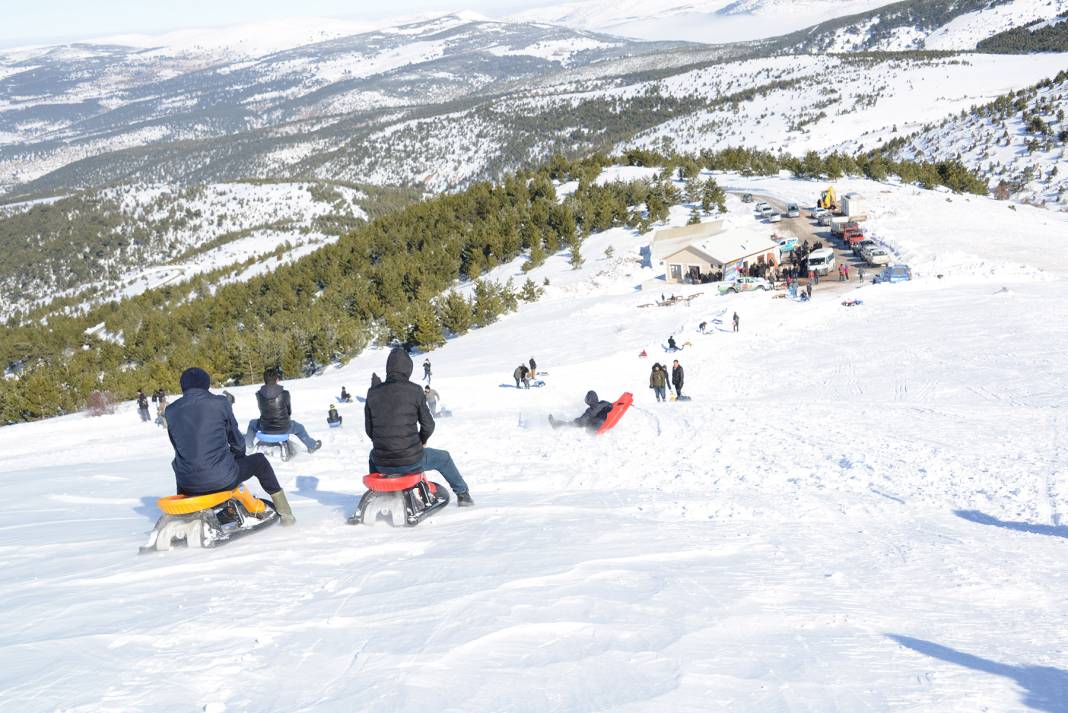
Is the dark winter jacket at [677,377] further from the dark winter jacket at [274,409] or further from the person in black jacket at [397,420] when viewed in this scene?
the person in black jacket at [397,420]

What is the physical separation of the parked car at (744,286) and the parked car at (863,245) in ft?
28.6

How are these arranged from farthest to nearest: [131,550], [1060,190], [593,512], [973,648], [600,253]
Result: 1. [1060,190]
2. [600,253]
3. [593,512]
4. [131,550]
5. [973,648]

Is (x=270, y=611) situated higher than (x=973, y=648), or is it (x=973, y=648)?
(x=270, y=611)

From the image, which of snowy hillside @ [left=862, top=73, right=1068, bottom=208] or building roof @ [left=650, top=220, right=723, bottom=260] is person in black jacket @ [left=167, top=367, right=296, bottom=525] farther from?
snowy hillside @ [left=862, top=73, right=1068, bottom=208]

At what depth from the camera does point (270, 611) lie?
16.3 ft

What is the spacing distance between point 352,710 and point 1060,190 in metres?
79.2

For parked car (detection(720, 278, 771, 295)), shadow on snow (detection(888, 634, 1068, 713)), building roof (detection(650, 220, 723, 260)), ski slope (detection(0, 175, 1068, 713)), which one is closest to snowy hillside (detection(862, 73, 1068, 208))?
building roof (detection(650, 220, 723, 260))

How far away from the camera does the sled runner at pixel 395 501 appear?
735cm

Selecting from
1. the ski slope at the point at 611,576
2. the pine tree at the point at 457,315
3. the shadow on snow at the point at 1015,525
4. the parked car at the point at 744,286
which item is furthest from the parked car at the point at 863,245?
the shadow on snow at the point at 1015,525

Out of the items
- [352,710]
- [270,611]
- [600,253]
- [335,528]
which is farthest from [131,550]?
[600,253]

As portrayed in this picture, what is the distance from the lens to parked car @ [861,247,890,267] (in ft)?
132

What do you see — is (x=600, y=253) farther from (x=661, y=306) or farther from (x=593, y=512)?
(x=593, y=512)

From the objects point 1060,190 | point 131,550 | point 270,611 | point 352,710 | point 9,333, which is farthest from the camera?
point 9,333

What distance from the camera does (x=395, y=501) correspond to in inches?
292
